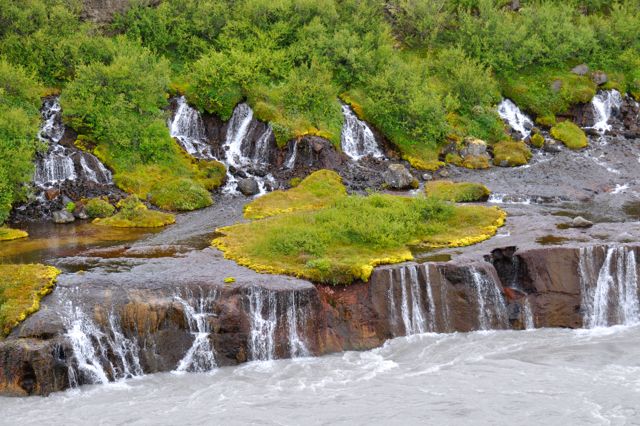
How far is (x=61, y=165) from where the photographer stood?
34.4 m

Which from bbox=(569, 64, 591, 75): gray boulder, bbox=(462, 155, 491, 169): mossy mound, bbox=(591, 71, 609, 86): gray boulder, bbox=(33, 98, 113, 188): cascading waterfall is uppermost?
bbox=(569, 64, 591, 75): gray boulder

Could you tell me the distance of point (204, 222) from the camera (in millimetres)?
29953

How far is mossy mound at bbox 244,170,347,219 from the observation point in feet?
102

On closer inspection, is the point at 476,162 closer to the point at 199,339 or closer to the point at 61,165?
the point at 199,339

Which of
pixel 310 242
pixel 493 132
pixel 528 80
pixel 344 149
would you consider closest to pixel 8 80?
pixel 344 149

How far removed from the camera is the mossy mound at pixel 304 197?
31.1 meters

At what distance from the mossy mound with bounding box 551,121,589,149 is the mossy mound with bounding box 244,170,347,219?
19200 millimetres

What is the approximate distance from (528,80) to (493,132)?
29.4ft

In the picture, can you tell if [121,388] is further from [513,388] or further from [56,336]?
[513,388]

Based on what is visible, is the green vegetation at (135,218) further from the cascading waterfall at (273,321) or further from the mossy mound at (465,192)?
the mossy mound at (465,192)

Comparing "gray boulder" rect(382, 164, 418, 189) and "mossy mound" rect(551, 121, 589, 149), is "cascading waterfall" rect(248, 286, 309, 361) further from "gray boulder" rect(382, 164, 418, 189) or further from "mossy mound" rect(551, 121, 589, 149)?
"mossy mound" rect(551, 121, 589, 149)

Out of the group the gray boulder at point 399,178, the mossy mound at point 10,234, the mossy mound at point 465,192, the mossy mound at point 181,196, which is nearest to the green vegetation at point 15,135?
the mossy mound at point 10,234

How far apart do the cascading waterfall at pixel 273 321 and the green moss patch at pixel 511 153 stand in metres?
24.9

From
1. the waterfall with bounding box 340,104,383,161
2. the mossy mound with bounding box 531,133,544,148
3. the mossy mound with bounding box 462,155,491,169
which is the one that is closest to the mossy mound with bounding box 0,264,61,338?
the waterfall with bounding box 340,104,383,161
